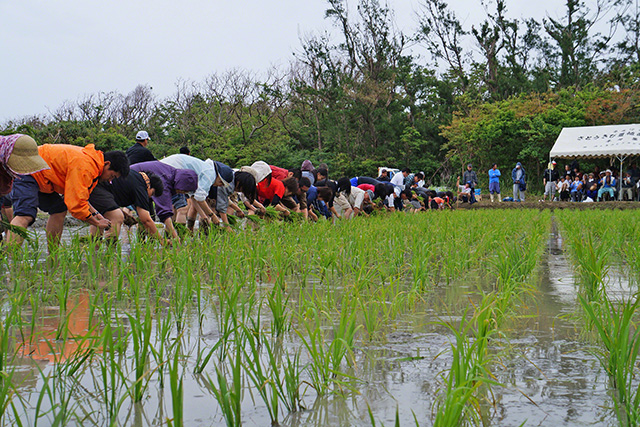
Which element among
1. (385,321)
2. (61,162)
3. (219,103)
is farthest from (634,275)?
(219,103)

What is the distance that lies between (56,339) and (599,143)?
60.0 feet

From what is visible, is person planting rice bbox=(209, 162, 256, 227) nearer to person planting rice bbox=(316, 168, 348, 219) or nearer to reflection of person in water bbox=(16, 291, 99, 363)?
person planting rice bbox=(316, 168, 348, 219)

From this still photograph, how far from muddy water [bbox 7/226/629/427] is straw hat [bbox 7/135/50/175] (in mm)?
992

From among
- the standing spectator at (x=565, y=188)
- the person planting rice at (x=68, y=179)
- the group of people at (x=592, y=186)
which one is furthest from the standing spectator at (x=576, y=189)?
the person planting rice at (x=68, y=179)

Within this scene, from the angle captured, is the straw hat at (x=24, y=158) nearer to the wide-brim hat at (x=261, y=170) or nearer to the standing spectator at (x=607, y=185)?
the wide-brim hat at (x=261, y=170)

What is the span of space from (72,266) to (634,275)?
3472 millimetres

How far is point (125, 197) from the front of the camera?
518cm

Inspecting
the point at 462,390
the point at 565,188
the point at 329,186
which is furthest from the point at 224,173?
the point at 565,188

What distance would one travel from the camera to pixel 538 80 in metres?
30.1

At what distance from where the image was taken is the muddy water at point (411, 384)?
156 centimetres

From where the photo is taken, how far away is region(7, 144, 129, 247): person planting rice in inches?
167

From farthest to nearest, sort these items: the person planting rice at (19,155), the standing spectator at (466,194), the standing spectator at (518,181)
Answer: the standing spectator at (518,181), the standing spectator at (466,194), the person planting rice at (19,155)

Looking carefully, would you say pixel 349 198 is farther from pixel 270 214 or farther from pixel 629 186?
pixel 629 186

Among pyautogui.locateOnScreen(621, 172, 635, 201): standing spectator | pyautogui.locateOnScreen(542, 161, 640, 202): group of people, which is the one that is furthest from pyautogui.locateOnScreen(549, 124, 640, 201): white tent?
pyautogui.locateOnScreen(542, 161, 640, 202): group of people
